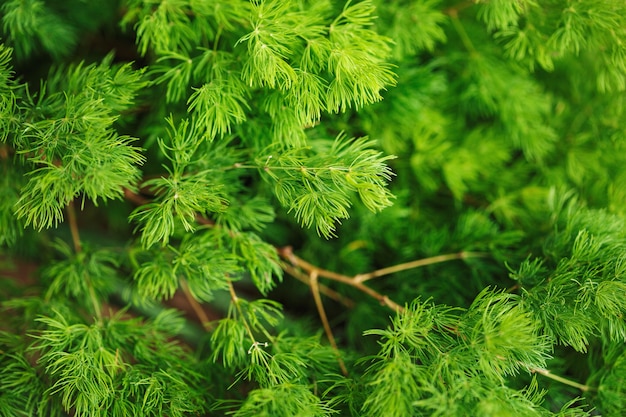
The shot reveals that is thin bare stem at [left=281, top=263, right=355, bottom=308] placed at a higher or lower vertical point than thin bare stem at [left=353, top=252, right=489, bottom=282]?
lower

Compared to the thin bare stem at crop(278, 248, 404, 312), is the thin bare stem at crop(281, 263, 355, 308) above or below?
below

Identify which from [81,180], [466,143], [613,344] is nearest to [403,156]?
[466,143]

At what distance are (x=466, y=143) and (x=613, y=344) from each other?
1.26 feet

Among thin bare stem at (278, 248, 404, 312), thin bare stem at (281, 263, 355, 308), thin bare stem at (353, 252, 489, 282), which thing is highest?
thin bare stem at (353, 252, 489, 282)

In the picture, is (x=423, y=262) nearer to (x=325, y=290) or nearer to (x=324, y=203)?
(x=325, y=290)

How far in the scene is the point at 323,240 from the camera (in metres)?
0.95

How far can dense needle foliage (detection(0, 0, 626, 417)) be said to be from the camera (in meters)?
0.59

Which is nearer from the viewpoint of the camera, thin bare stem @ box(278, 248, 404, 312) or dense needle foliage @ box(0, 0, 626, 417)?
dense needle foliage @ box(0, 0, 626, 417)

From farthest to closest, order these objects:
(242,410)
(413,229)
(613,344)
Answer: (413,229)
(613,344)
(242,410)

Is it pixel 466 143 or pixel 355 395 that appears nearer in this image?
pixel 355 395

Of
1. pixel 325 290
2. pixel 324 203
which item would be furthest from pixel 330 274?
pixel 324 203

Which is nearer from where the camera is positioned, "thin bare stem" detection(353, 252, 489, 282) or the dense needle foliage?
the dense needle foliage

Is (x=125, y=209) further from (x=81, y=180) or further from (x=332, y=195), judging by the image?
(x=332, y=195)

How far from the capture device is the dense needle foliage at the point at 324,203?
590mm
